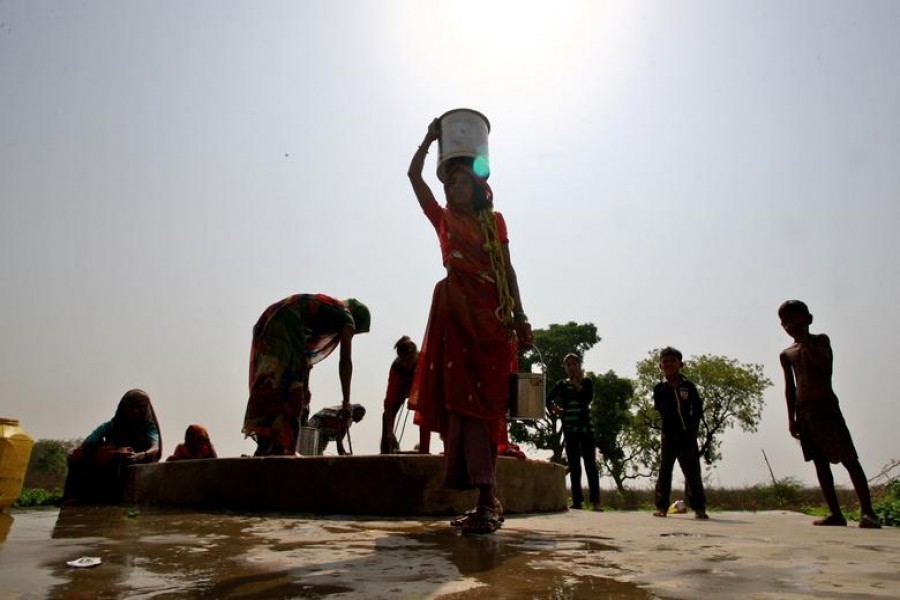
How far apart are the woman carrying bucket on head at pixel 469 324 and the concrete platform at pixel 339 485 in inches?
23.2

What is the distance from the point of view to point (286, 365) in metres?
4.88

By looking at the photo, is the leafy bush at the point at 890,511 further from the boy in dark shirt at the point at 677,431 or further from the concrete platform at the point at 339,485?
the concrete platform at the point at 339,485

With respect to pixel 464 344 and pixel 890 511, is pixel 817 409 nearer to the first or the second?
pixel 890 511

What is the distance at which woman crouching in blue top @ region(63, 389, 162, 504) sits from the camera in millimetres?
5074

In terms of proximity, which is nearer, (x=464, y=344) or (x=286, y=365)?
(x=464, y=344)

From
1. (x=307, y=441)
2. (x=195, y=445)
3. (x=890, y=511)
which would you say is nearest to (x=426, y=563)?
(x=307, y=441)

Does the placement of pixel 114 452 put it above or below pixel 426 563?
above

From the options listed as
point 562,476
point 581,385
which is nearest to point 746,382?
point 581,385

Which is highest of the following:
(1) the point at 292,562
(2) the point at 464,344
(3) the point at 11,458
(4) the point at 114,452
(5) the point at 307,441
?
(2) the point at 464,344

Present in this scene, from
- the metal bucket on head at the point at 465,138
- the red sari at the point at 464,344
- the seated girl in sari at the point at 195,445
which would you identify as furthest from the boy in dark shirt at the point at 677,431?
the seated girl in sari at the point at 195,445

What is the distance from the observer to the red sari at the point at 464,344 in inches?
112

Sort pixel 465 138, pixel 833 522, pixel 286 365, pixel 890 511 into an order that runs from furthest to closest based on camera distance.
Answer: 1. pixel 286 365
2. pixel 890 511
3. pixel 833 522
4. pixel 465 138

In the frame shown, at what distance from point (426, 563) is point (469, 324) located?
4.34 ft

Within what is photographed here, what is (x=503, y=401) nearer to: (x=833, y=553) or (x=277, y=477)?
(x=833, y=553)
